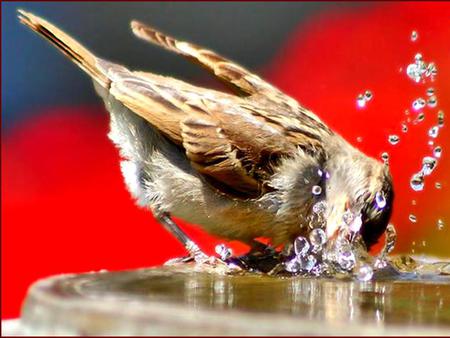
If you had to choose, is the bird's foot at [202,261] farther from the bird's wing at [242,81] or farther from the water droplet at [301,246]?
the bird's wing at [242,81]

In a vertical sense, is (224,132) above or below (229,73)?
below

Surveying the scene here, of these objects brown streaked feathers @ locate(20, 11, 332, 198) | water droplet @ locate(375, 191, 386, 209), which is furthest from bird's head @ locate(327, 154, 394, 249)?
brown streaked feathers @ locate(20, 11, 332, 198)

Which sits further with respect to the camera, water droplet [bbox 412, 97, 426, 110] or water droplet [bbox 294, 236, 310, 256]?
water droplet [bbox 412, 97, 426, 110]

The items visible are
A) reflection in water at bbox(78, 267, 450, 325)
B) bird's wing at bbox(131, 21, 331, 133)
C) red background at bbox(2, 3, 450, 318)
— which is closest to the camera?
reflection in water at bbox(78, 267, 450, 325)

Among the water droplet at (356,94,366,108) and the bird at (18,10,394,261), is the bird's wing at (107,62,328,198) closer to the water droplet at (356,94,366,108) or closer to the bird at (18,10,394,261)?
the bird at (18,10,394,261)

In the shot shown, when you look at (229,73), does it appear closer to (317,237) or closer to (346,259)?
(317,237)

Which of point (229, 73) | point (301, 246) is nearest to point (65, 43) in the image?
point (229, 73)
